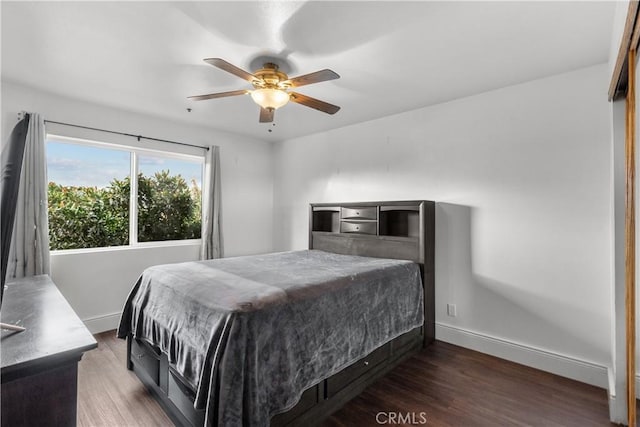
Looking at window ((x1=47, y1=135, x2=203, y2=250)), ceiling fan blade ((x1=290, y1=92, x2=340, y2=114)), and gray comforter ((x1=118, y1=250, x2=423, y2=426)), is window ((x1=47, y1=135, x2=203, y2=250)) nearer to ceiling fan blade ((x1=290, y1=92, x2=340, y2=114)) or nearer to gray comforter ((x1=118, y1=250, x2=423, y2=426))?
gray comforter ((x1=118, y1=250, x2=423, y2=426))

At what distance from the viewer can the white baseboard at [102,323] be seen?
3.39m

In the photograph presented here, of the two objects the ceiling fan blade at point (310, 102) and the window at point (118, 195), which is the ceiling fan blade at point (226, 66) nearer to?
the ceiling fan blade at point (310, 102)

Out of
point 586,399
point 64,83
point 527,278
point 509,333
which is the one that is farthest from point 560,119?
point 64,83

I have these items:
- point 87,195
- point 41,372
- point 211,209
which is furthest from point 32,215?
point 41,372

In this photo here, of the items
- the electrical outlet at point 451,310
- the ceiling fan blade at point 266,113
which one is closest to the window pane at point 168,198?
the ceiling fan blade at point 266,113

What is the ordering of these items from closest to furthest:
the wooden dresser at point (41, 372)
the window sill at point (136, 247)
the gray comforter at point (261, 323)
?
the wooden dresser at point (41, 372) → the gray comforter at point (261, 323) → the window sill at point (136, 247)

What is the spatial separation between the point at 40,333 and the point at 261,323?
88 cm

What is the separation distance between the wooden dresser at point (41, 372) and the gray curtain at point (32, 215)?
7.52 ft

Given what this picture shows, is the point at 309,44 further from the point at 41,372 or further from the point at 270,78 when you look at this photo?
the point at 41,372

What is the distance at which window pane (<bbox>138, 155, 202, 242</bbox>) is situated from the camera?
12.9 feet

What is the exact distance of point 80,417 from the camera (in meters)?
1.96

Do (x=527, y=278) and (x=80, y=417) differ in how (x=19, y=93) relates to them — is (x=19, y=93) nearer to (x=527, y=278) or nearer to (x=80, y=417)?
(x=80, y=417)

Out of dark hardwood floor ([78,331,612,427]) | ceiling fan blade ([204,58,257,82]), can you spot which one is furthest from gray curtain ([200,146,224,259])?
ceiling fan blade ([204,58,257,82])

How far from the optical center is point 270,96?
90.7 inches
